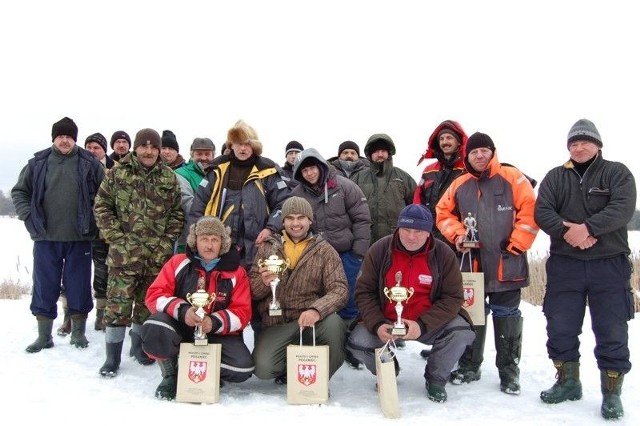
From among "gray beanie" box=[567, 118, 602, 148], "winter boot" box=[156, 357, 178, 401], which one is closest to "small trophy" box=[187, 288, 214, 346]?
"winter boot" box=[156, 357, 178, 401]

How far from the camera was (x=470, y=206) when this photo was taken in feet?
14.4

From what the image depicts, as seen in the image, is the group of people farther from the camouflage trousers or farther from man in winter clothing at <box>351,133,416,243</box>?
man in winter clothing at <box>351,133,416,243</box>

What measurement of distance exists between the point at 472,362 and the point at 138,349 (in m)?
2.94

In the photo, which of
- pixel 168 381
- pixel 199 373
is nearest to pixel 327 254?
pixel 199 373

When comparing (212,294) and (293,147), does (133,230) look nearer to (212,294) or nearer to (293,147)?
(212,294)

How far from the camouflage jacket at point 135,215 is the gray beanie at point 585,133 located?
11.0 ft

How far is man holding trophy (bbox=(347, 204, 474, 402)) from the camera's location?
4.00 meters

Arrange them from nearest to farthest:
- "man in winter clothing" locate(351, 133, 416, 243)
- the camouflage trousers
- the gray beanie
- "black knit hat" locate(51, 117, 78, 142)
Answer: the gray beanie < the camouflage trousers < "black knit hat" locate(51, 117, 78, 142) < "man in winter clothing" locate(351, 133, 416, 243)

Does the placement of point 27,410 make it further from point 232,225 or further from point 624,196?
point 624,196

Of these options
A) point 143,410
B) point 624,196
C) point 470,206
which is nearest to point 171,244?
point 143,410

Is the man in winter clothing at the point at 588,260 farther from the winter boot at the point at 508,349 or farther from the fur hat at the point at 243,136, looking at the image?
the fur hat at the point at 243,136

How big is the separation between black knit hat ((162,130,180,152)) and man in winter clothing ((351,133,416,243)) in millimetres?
2416

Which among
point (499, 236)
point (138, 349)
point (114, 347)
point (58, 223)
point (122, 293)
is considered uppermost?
point (499, 236)

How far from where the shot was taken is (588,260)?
382 centimetres
